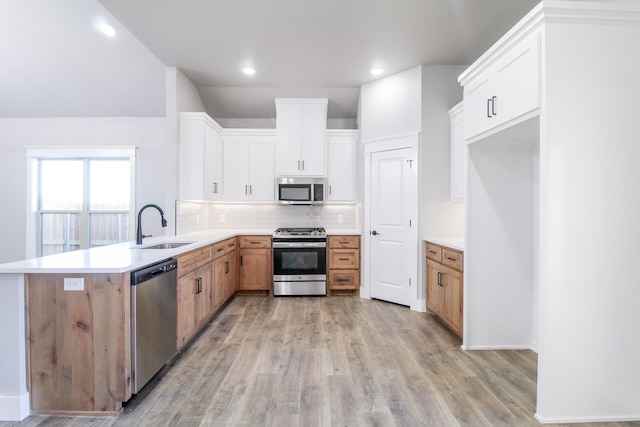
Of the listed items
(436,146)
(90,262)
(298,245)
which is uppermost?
(436,146)

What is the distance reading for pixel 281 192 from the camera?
450 centimetres

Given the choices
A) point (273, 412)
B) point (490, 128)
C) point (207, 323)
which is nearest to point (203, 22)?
point (490, 128)

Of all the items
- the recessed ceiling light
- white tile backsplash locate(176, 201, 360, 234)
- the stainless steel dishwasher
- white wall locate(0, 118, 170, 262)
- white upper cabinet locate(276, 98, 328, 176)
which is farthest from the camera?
white wall locate(0, 118, 170, 262)

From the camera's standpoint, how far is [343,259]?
427 centimetres

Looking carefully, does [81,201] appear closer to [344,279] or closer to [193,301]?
[193,301]

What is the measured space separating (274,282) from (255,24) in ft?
10.1

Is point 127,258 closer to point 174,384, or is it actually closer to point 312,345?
point 174,384

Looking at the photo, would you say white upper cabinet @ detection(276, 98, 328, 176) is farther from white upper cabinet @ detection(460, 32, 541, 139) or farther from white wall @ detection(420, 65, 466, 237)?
white upper cabinet @ detection(460, 32, 541, 139)

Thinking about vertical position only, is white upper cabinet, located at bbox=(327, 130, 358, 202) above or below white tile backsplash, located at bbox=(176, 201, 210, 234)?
above

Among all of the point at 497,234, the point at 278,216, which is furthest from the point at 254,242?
the point at 497,234

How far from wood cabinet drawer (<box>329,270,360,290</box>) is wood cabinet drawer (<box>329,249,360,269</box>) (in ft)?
0.25

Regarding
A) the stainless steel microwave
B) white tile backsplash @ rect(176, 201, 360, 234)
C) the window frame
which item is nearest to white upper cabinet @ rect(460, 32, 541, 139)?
the stainless steel microwave

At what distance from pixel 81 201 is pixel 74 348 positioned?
4.34 metres

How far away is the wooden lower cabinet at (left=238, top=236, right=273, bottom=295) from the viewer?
425 centimetres
